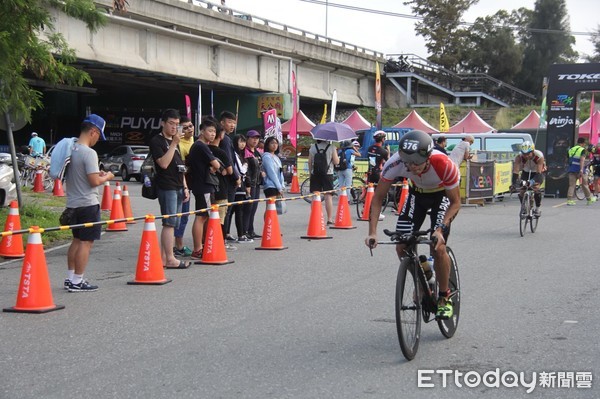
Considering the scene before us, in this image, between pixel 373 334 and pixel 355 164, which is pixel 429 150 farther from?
pixel 355 164

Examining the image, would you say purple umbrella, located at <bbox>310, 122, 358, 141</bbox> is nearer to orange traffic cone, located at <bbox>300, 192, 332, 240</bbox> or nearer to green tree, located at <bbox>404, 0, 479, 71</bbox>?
orange traffic cone, located at <bbox>300, 192, 332, 240</bbox>

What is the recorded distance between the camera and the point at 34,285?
8.13 m

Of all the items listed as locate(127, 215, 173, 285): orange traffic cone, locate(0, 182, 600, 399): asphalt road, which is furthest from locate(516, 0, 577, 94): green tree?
locate(127, 215, 173, 285): orange traffic cone

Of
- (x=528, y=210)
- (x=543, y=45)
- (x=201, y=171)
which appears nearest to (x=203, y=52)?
(x=528, y=210)

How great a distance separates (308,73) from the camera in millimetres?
48906

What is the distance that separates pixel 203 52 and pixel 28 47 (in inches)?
980

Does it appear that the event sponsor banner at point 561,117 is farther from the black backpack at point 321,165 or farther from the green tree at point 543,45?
the green tree at point 543,45

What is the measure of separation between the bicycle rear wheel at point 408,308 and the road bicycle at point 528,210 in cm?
940

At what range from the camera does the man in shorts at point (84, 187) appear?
893 centimetres

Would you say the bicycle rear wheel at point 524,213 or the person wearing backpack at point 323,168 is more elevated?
the person wearing backpack at point 323,168

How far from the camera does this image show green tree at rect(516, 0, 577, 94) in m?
85.4

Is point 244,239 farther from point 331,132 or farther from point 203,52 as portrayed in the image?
point 203,52
